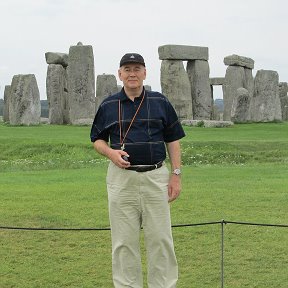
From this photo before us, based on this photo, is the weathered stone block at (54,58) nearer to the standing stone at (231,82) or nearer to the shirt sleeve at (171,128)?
the standing stone at (231,82)

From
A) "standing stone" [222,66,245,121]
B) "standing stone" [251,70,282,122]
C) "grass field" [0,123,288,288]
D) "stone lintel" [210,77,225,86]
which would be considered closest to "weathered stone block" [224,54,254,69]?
"standing stone" [222,66,245,121]

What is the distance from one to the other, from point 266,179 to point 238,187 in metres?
1.17

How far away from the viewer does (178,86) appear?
95.8ft

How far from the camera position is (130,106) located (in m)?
5.38

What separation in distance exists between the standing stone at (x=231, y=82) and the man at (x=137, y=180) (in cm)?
2806

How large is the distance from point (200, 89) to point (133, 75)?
2553cm

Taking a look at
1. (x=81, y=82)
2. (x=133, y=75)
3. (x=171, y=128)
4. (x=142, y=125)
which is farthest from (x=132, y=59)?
(x=81, y=82)

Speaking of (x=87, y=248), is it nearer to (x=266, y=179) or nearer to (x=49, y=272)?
(x=49, y=272)

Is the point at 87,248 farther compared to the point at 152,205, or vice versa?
the point at 87,248

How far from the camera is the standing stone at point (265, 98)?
31562 millimetres

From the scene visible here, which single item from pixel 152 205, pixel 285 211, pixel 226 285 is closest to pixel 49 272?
pixel 226 285

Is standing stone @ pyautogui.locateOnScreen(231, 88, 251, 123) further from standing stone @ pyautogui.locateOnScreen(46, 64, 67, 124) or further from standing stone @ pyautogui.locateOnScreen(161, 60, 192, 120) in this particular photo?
standing stone @ pyautogui.locateOnScreen(46, 64, 67, 124)

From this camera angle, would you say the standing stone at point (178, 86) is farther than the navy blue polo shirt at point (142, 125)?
Yes

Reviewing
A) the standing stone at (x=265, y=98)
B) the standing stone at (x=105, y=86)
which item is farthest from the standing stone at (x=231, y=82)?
the standing stone at (x=105, y=86)
